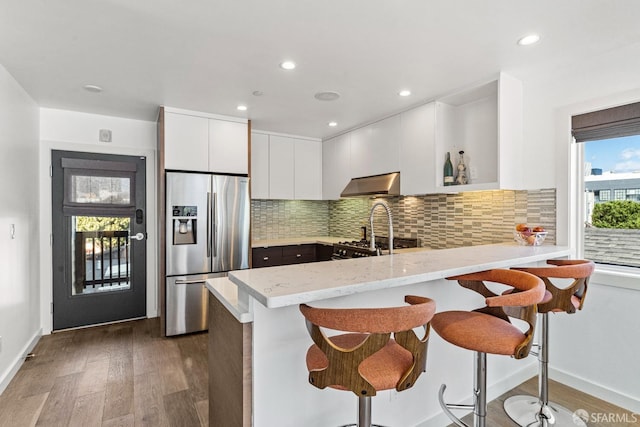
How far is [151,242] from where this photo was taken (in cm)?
384

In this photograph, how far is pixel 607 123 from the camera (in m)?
2.23

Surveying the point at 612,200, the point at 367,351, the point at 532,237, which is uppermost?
the point at 612,200

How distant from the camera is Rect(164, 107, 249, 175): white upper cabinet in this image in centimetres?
334

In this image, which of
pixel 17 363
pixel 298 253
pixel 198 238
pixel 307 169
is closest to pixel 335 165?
pixel 307 169

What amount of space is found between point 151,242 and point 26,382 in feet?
5.66

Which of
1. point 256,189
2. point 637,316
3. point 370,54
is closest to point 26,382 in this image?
point 256,189

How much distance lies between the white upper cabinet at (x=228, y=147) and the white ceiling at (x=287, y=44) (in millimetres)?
532

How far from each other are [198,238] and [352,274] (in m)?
2.50

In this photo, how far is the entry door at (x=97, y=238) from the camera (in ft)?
11.3

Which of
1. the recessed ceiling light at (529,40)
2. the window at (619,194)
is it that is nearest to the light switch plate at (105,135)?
the recessed ceiling light at (529,40)

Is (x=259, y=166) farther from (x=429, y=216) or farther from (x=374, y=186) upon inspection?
(x=429, y=216)

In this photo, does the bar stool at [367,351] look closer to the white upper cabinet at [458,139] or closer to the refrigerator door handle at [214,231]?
the white upper cabinet at [458,139]

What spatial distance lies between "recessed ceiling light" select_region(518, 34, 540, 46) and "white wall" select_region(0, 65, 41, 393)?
3.63 meters

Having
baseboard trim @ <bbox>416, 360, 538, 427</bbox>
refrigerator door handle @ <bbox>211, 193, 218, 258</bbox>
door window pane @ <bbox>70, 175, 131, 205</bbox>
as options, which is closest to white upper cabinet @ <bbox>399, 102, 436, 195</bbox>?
baseboard trim @ <bbox>416, 360, 538, 427</bbox>
